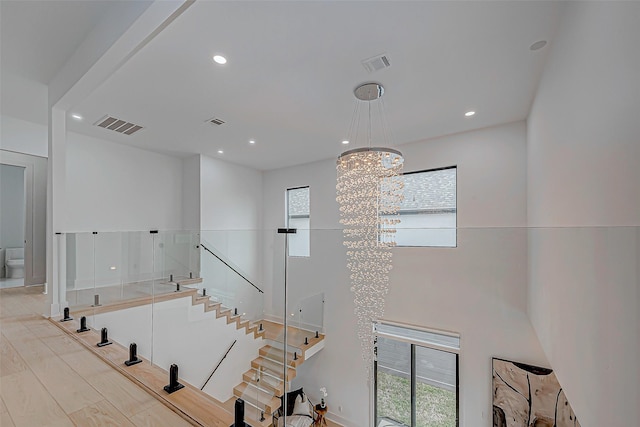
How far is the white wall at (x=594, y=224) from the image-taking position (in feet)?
4.02

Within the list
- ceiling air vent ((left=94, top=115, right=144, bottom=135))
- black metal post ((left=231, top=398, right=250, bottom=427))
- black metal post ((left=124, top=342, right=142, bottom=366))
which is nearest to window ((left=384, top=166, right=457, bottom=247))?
black metal post ((left=231, top=398, right=250, bottom=427))

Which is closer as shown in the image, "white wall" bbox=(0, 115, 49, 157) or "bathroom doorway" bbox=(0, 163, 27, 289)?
"white wall" bbox=(0, 115, 49, 157)

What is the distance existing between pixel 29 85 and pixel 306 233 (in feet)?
14.2

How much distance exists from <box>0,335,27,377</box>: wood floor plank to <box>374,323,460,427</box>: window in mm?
3135

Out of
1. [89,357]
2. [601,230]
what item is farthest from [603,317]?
[89,357]

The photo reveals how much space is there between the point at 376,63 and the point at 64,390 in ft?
11.8

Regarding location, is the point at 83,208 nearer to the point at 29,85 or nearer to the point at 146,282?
the point at 29,85

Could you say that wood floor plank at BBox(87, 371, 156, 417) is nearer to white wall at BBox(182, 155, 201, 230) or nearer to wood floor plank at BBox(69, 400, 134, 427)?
wood floor plank at BBox(69, 400, 134, 427)

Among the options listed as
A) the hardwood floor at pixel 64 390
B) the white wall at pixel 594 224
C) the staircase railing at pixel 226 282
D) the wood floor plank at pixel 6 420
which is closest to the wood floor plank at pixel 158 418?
the hardwood floor at pixel 64 390

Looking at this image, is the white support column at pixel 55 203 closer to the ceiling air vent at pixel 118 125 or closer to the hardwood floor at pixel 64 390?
the ceiling air vent at pixel 118 125

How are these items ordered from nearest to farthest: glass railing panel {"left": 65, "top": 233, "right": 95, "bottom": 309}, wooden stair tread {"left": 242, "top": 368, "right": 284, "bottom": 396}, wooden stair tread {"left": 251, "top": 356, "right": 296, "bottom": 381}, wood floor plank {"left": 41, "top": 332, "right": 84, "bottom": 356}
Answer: wood floor plank {"left": 41, "top": 332, "right": 84, "bottom": 356}
wooden stair tread {"left": 242, "top": 368, "right": 284, "bottom": 396}
wooden stair tread {"left": 251, "top": 356, "right": 296, "bottom": 381}
glass railing panel {"left": 65, "top": 233, "right": 95, "bottom": 309}

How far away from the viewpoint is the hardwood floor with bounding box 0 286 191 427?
1451 mm

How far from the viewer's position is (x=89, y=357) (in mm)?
2189

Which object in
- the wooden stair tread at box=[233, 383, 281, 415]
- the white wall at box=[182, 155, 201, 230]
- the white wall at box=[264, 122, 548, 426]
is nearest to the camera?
the wooden stair tread at box=[233, 383, 281, 415]
